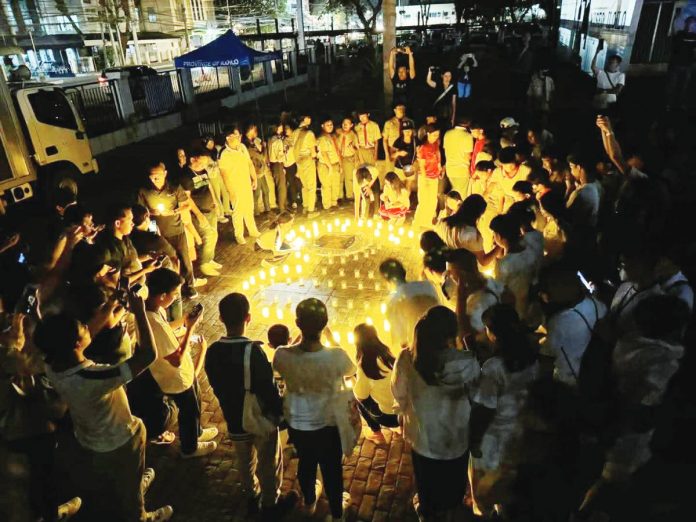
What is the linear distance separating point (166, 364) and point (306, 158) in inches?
260

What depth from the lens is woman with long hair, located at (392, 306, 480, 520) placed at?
304 cm

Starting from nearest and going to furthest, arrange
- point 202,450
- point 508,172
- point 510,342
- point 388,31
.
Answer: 1. point 510,342
2. point 202,450
3. point 508,172
4. point 388,31

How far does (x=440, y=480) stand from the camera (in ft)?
11.2

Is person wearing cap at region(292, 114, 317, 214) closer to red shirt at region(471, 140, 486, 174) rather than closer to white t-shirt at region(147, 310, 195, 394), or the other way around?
red shirt at region(471, 140, 486, 174)

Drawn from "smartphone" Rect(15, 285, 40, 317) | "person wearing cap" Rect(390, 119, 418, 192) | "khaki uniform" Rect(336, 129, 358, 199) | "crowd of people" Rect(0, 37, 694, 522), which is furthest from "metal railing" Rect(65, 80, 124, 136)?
"smartphone" Rect(15, 285, 40, 317)

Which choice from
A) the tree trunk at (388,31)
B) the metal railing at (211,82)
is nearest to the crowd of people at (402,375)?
the tree trunk at (388,31)

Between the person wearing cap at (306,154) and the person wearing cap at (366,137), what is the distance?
3.34 ft

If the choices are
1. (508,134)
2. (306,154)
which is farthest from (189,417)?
(508,134)

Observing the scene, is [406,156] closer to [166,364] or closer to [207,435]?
[207,435]

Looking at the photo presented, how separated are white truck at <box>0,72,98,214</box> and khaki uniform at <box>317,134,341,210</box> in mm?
5937

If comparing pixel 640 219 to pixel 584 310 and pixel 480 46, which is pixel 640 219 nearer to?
pixel 584 310

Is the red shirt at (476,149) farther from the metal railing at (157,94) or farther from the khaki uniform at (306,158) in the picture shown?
the metal railing at (157,94)

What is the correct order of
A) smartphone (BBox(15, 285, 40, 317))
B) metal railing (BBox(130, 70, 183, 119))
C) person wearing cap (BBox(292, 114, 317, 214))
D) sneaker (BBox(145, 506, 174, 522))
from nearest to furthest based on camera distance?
sneaker (BBox(145, 506, 174, 522)) < smartphone (BBox(15, 285, 40, 317)) < person wearing cap (BBox(292, 114, 317, 214)) < metal railing (BBox(130, 70, 183, 119))

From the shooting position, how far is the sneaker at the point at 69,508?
402 cm
